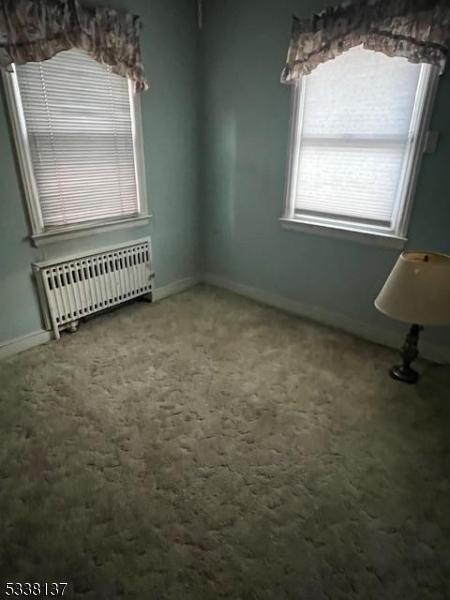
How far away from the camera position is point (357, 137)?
8.11 feet

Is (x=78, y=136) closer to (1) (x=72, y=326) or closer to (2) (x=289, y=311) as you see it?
(1) (x=72, y=326)

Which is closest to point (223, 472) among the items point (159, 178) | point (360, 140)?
point (360, 140)

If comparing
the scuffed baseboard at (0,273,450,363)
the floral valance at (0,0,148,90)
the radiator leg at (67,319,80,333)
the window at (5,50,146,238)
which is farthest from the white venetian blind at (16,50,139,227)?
the scuffed baseboard at (0,273,450,363)

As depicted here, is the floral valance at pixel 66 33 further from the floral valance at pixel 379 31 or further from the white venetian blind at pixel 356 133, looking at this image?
the white venetian blind at pixel 356 133

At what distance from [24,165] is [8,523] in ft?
6.49

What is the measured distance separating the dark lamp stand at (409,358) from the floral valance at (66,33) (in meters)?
2.60

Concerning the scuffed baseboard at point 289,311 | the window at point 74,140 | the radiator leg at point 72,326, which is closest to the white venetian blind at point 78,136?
the window at point 74,140

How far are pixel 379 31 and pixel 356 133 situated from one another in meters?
0.56

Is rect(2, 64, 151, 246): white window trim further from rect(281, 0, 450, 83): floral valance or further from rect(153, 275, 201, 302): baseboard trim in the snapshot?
rect(281, 0, 450, 83): floral valance

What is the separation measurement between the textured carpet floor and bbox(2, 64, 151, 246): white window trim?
82cm

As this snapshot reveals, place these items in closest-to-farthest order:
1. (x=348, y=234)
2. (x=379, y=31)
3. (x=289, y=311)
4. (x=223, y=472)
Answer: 1. (x=223, y=472)
2. (x=379, y=31)
3. (x=348, y=234)
4. (x=289, y=311)

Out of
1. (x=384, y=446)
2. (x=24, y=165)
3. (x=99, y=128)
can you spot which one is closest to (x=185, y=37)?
(x=99, y=128)

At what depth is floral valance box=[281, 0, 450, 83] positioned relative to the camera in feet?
6.47

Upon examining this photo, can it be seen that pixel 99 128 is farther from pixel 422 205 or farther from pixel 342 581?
pixel 342 581
